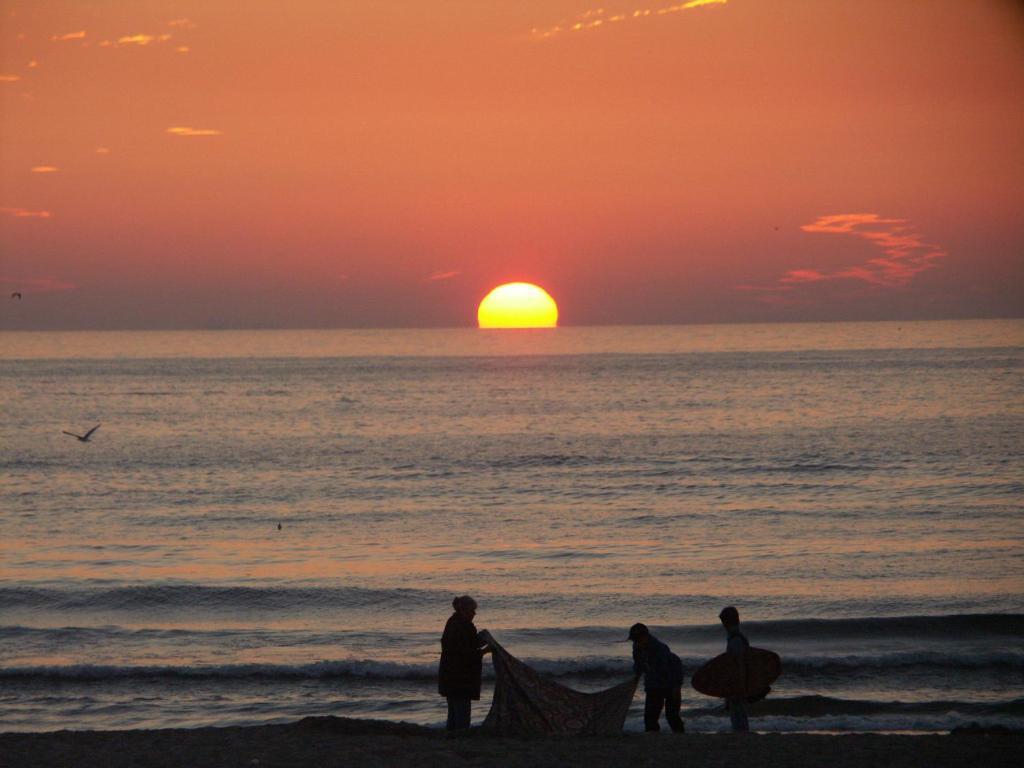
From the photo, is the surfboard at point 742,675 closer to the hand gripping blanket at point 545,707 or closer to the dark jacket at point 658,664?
the dark jacket at point 658,664

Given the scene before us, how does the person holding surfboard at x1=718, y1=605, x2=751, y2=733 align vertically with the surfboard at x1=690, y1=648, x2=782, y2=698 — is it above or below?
above

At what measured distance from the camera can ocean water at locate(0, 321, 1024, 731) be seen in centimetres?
1784

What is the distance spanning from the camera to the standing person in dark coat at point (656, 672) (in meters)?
12.4

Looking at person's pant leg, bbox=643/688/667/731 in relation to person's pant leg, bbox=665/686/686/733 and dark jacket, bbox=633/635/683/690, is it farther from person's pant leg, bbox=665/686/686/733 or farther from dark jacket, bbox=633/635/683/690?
dark jacket, bbox=633/635/683/690

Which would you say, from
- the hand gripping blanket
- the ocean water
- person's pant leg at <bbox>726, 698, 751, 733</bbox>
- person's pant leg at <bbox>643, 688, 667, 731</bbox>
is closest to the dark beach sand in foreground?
the hand gripping blanket

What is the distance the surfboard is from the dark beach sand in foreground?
0.50 meters

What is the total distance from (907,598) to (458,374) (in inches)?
4556

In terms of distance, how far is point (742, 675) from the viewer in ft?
40.1

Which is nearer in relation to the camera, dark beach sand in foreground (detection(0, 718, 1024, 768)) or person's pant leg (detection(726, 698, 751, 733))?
dark beach sand in foreground (detection(0, 718, 1024, 768))

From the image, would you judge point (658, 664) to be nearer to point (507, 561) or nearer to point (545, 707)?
point (545, 707)

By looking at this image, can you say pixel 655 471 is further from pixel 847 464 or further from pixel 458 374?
pixel 458 374

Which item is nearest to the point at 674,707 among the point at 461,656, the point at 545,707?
the point at 545,707

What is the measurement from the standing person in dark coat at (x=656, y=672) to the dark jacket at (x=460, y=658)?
1702 mm

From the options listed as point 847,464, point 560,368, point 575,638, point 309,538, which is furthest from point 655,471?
point 560,368
